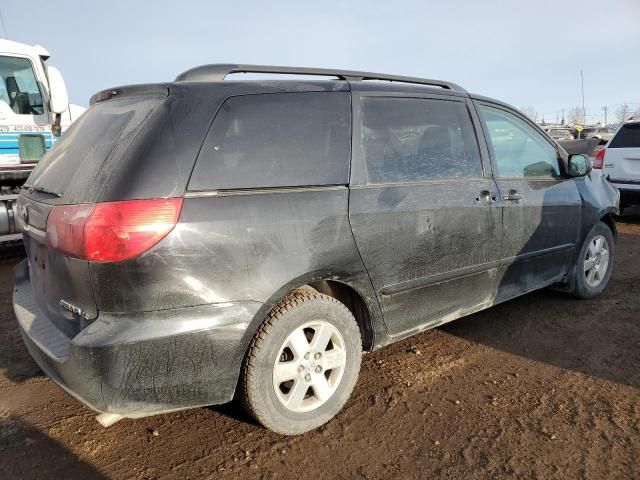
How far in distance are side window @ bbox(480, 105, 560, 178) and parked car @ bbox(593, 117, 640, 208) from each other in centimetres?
493

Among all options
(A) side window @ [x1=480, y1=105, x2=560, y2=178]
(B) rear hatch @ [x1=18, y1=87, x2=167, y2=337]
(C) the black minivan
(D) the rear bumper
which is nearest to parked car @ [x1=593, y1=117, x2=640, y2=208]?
(A) side window @ [x1=480, y1=105, x2=560, y2=178]

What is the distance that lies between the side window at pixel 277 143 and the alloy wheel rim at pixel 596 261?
292 centimetres

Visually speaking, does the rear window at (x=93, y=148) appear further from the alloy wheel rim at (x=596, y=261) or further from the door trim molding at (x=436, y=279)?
the alloy wheel rim at (x=596, y=261)

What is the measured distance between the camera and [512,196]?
349 centimetres

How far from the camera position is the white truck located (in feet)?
19.7

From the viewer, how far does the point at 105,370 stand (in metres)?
2.03

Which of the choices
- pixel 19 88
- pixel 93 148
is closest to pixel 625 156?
pixel 93 148

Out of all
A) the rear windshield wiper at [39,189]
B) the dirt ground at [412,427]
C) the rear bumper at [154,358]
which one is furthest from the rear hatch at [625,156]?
the rear windshield wiper at [39,189]

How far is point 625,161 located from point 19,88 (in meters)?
9.11

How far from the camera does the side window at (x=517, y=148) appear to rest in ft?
11.7

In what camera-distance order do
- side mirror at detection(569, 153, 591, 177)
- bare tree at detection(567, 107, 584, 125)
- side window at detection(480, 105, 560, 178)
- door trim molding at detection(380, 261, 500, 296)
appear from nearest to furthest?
door trim molding at detection(380, 261, 500, 296), side window at detection(480, 105, 560, 178), side mirror at detection(569, 153, 591, 177), bare tree at detection(567, 107, 584, 125)

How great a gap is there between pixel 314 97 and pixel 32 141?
5129 millimetres

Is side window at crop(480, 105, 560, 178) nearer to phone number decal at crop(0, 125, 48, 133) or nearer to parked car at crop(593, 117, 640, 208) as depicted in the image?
parked car at crop(593, 117, 640, 208)

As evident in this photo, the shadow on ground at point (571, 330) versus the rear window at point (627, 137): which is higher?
the rear window at point (627, 137)
